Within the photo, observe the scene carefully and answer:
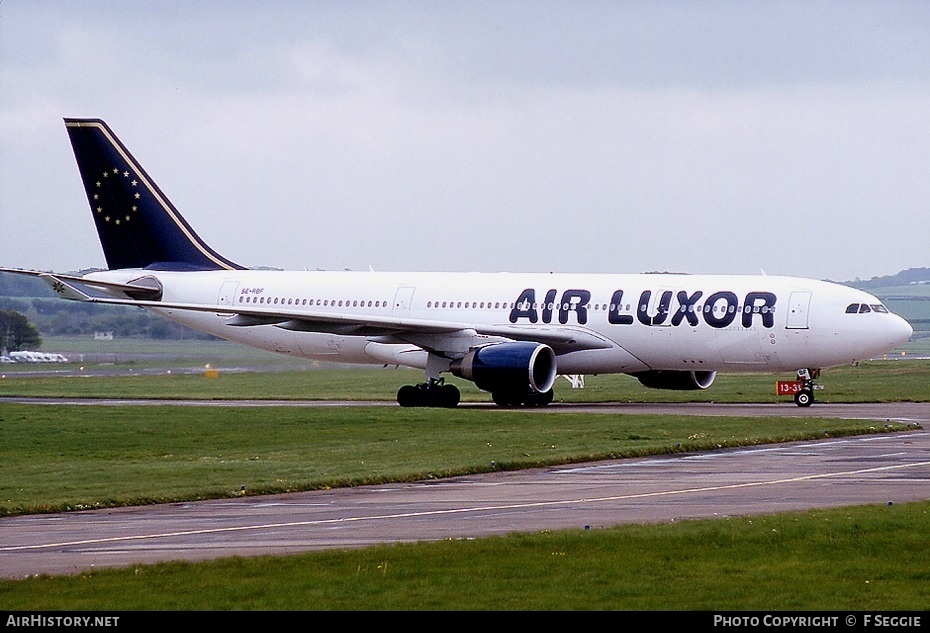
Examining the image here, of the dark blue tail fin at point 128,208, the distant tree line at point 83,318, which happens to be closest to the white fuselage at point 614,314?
the dark blue tail fin at point 128,208

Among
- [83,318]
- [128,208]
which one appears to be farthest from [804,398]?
[83,318]

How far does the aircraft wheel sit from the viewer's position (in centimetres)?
4044

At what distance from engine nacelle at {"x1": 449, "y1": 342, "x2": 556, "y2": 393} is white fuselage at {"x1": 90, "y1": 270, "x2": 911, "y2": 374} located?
1.58 metres

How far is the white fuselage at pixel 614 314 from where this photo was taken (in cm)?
3938

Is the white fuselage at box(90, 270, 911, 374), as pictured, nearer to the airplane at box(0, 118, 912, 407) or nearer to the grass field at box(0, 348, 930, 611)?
the airplane at box(0, 118, 912, 407)

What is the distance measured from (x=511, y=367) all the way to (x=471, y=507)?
1953 cm

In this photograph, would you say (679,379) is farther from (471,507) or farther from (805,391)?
(471,507)

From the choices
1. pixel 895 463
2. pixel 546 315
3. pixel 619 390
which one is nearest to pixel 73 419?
pixel 546 315

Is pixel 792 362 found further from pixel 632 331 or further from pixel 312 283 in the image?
pixel 312 283

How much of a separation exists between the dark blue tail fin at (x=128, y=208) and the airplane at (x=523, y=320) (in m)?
0.10

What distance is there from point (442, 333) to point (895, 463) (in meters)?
18.5

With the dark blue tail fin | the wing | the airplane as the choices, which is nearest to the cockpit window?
the airplane

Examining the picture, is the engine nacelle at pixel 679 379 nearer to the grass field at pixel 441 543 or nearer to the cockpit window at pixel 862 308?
the grass field at pixel 441 543

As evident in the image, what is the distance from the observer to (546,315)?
42.2 metres
